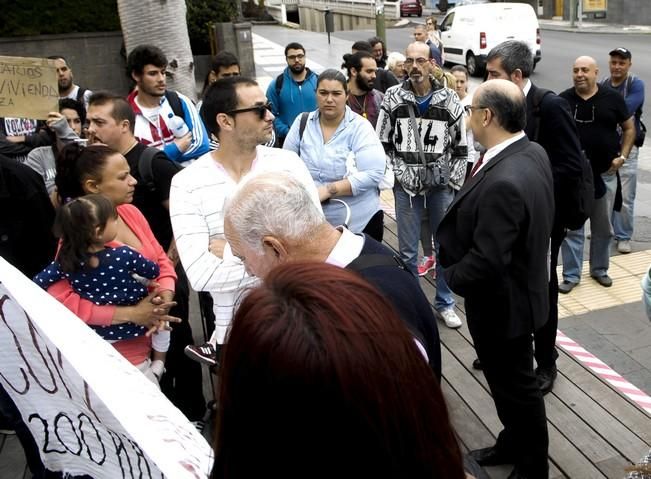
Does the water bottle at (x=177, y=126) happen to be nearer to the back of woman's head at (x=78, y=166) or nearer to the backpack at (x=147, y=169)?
the backpack at (x=147, y=169)

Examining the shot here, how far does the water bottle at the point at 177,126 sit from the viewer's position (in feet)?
13.7

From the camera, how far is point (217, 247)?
8.06ft

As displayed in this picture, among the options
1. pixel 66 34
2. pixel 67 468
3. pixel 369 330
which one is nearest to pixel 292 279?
pixel 369 330

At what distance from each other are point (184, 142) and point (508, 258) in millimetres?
2536

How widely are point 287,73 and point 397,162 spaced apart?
7.08 ft

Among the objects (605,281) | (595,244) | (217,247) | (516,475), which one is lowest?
(605,281)

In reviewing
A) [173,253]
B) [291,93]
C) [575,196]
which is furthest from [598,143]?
[173,253]

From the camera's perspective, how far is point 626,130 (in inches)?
191

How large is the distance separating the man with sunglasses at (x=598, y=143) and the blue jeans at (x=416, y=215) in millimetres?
1154

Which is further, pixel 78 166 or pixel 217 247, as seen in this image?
pixel 78 166

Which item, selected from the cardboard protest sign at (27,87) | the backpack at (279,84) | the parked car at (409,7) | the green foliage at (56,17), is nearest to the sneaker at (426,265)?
the backpack at (279,84)

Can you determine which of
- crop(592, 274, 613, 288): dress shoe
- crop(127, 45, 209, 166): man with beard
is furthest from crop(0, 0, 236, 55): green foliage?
crop(592, 274, 613, 288): dress shoe

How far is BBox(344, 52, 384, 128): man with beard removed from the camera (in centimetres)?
529

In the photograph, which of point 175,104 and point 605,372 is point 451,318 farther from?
point 175,104
